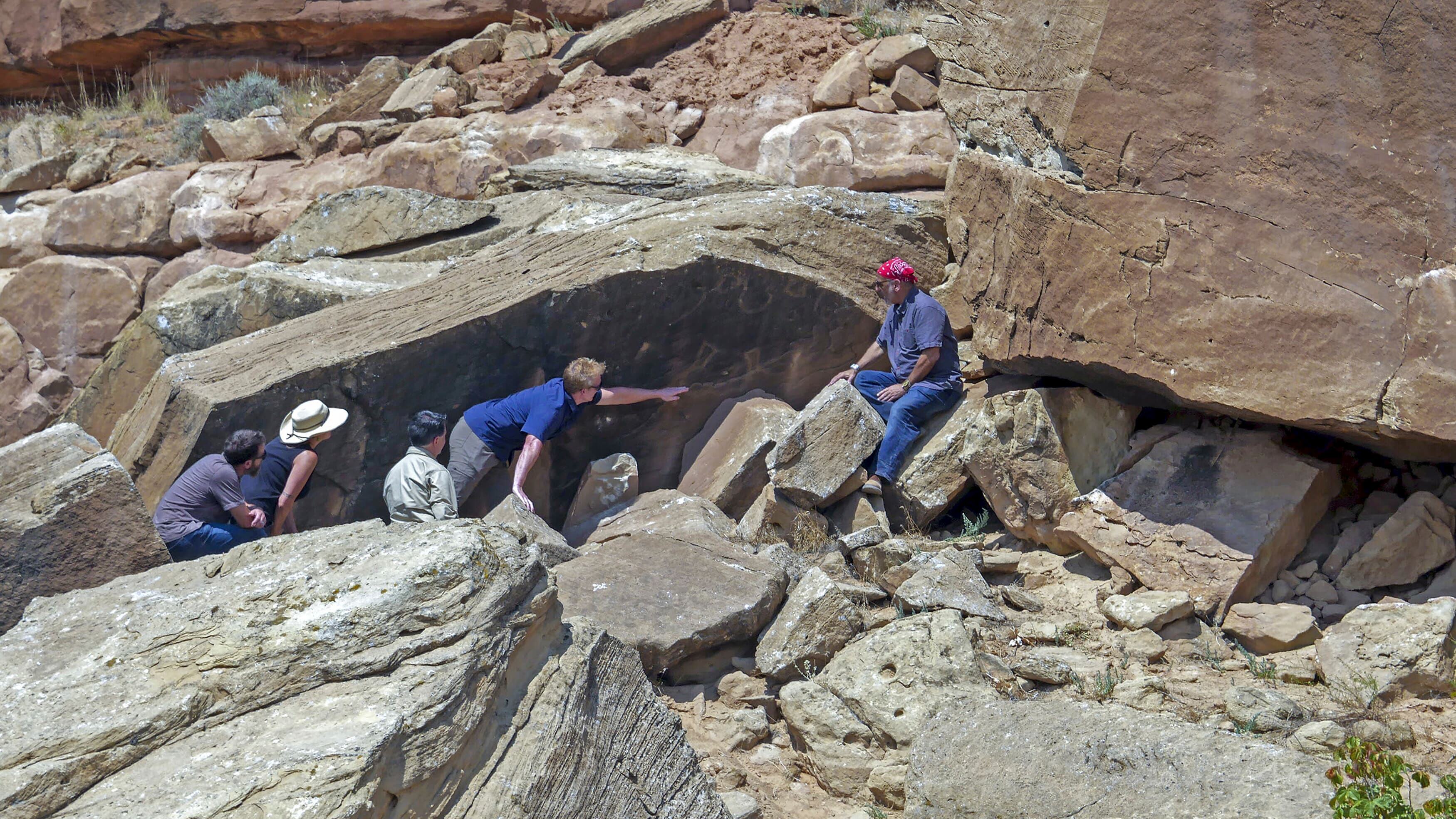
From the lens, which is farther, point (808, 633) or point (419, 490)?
point (419, 490)

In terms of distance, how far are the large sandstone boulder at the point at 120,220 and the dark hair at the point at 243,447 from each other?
5.53m

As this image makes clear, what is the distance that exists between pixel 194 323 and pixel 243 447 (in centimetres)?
183

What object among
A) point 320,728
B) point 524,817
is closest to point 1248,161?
point 524,817

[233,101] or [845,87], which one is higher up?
[845,87]

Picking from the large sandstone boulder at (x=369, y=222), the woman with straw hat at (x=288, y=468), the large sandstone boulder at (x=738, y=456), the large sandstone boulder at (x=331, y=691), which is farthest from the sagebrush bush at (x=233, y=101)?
the large sandstone boulder at (x=331, y=691)

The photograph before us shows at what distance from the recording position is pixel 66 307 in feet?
29.3

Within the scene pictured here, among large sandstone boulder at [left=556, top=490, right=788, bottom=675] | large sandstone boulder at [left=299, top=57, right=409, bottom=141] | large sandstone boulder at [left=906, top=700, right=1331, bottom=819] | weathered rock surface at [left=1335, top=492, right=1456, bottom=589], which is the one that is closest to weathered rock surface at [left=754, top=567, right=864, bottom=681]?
large sandstone boulder at [left=556, top=490, right=788, bottom=675]

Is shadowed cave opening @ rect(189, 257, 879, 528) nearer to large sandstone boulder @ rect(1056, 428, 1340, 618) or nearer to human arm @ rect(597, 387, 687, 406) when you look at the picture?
human arm @ rect(597, 387, 687, 406)

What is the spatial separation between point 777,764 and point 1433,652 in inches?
90.8

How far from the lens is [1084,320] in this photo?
4781mm

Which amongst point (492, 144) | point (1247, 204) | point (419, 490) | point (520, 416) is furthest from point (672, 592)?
point (492, 144)

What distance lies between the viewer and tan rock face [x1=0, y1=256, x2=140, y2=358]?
29.2 feet

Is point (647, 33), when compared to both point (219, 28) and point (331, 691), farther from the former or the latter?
point (331, 691)

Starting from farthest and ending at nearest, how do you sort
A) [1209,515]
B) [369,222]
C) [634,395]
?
[369,222], [634,395], [1209,515]
